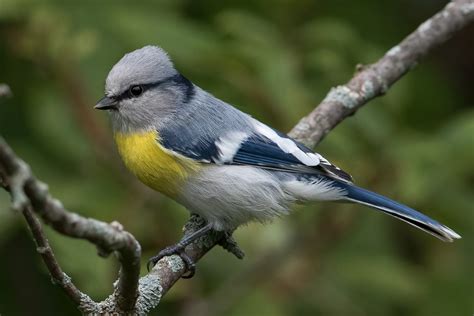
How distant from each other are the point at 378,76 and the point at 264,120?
0.52 metres

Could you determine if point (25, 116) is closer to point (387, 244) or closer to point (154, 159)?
point (154, 159)

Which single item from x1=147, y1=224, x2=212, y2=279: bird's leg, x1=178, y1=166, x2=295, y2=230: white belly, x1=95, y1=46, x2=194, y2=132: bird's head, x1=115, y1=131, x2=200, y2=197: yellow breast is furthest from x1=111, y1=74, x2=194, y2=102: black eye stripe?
x1=147, y1=224, x2=212, y2=279: bird's leg

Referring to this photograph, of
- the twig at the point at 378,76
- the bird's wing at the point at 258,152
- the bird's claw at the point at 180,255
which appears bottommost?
the bird's claw at the point at 180,255

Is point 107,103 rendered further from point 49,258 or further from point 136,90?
point 49,258

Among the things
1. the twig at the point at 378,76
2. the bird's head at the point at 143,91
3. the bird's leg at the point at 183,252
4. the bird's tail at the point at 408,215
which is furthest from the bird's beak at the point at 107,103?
the bird's tail at the point at 408,215

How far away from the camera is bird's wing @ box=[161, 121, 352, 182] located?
9.46 feet

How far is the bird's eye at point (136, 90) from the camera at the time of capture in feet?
9.82

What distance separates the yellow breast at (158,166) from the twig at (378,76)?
509mm

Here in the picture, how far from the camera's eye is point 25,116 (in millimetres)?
3799

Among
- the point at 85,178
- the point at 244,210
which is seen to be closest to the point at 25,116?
the point at 85,178

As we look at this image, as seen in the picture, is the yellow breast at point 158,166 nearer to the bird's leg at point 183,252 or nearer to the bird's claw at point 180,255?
the bird's leg at point 183,252

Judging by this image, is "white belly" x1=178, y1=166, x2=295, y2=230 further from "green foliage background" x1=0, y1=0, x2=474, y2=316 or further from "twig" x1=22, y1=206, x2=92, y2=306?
"twig" x1=22, y1=206, x2=92, y2=306

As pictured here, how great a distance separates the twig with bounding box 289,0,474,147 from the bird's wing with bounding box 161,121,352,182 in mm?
143

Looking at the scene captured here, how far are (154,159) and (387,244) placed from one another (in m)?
1.47
